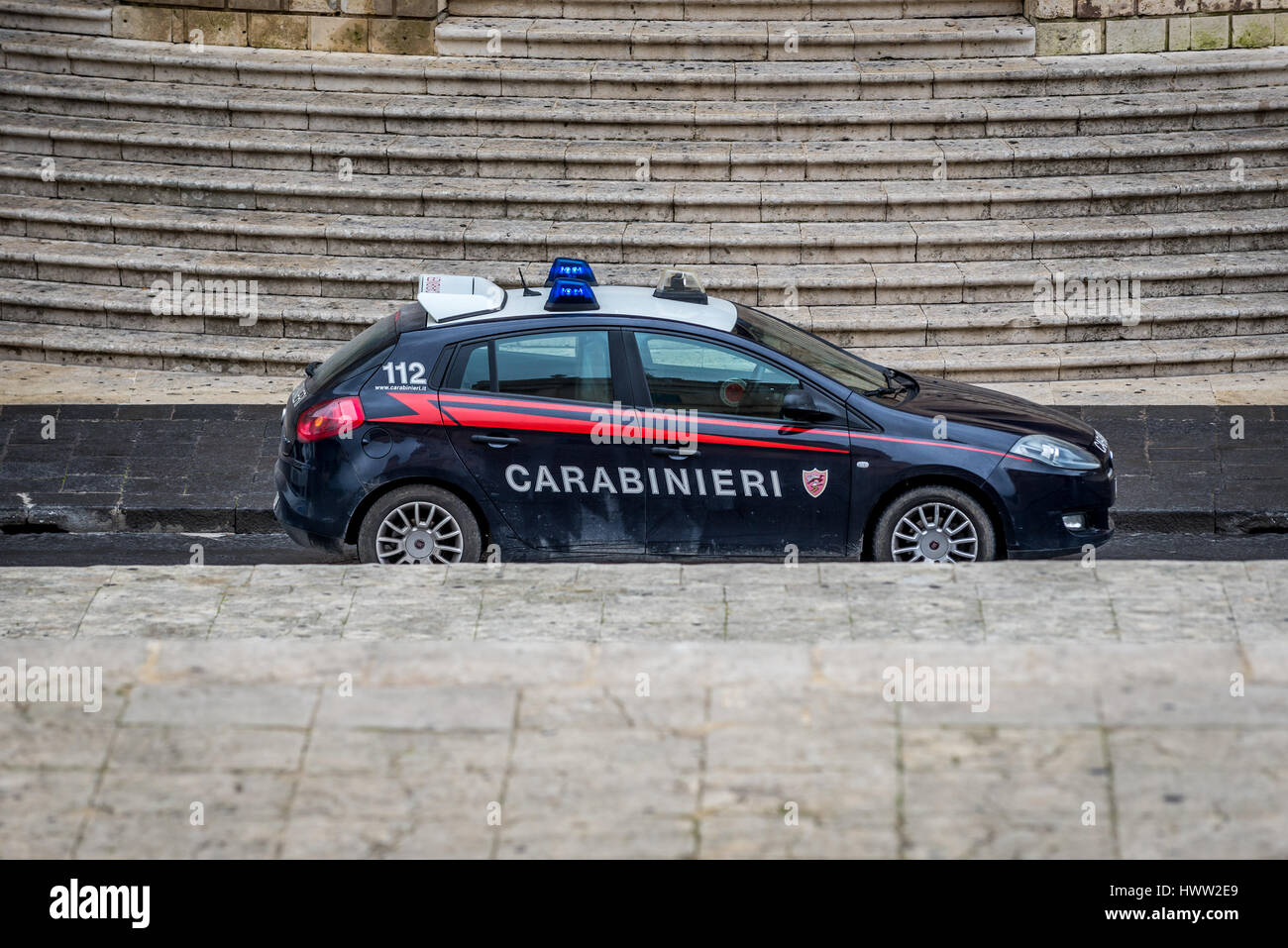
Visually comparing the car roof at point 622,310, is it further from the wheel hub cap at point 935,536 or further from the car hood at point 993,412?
the wheel hub cap at point 935,536

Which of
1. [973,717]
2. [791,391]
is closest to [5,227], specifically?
[791,391]

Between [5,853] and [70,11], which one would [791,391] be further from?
[70,11]

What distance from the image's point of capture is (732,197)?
13148mm

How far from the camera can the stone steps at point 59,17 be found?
602 inches

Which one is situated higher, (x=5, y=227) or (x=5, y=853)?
(x=5, y=227)

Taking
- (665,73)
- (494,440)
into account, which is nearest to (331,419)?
(494,440)

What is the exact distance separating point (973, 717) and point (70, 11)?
12.4m

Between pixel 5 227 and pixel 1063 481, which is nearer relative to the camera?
pixel 1063 481

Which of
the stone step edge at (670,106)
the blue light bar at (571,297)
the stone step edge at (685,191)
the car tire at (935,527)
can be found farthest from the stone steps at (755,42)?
the car tire at (935,527)

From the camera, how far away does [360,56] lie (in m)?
15.1

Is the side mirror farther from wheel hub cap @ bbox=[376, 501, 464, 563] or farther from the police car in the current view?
wheel hub cap @ bbox=[376, 501, 464, 563]

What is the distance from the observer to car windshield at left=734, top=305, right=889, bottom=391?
856cm

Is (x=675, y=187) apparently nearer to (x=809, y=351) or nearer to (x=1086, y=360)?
(x=1086, y=360)
